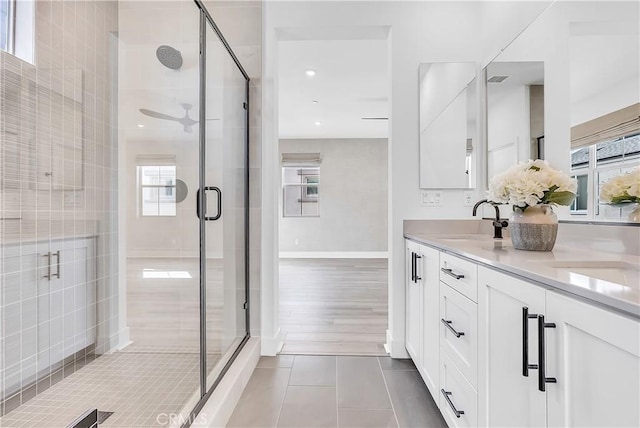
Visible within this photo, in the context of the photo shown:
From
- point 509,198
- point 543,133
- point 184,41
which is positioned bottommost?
point 509,198

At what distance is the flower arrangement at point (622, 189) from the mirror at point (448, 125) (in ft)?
3.59

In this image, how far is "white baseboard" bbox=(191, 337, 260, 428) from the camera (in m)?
1.41

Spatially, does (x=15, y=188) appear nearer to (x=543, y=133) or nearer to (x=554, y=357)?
(x=554, y=357)

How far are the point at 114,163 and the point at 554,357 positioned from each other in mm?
2268

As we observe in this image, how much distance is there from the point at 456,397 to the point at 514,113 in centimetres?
169

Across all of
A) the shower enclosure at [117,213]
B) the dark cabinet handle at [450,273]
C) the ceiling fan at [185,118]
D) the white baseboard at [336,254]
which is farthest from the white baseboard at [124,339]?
the white baseboard at [336,254]

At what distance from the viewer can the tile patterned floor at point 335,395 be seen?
5.17 feet

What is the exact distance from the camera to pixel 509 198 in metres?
1.40

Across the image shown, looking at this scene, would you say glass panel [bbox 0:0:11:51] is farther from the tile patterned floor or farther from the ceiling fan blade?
the tile patterned floor

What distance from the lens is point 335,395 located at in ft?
5.91

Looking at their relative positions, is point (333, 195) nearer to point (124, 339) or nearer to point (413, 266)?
point (413, 266)

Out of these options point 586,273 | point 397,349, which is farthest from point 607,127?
point 397,349

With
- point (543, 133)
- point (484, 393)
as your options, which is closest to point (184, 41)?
point (543, 133)

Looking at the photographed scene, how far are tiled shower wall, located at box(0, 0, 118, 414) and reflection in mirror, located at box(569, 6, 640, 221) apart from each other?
97.3 inches
